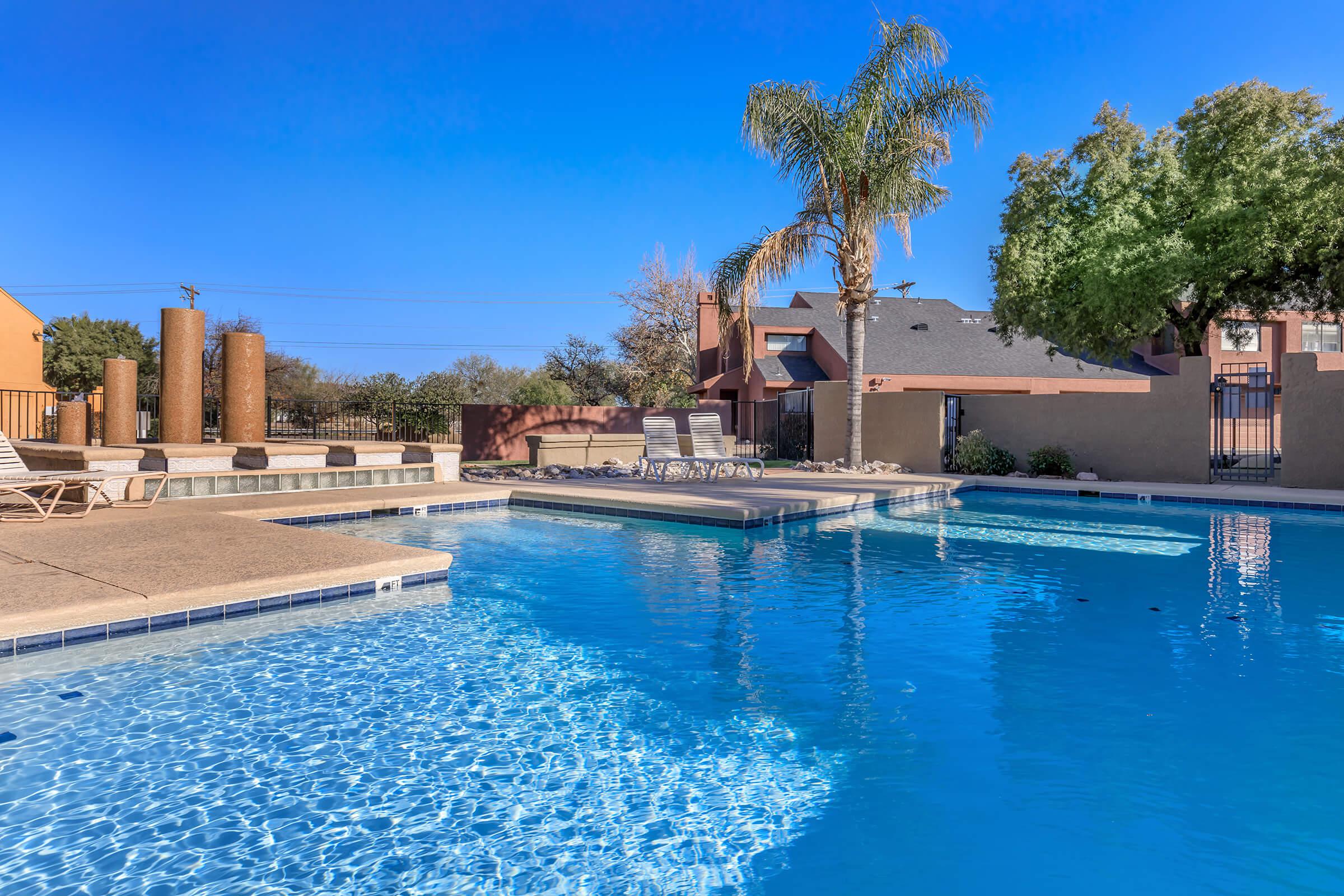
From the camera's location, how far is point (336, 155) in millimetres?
33969

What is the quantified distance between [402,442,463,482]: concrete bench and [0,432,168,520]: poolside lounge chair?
4051 millimetres

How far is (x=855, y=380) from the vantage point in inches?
667

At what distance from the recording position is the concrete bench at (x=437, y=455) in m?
12.9

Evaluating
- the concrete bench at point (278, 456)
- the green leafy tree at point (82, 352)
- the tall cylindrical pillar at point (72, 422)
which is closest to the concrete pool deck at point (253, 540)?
the concrete bench at point (278, 456)

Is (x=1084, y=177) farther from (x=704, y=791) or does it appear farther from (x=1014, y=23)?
(x=704, y=791)

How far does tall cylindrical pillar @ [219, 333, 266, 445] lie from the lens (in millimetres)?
11664

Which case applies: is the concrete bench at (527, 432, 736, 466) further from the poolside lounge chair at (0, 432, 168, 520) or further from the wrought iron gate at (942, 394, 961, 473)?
the poolside lounge chair at (0, 432, 168, 520)

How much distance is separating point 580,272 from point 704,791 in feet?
142

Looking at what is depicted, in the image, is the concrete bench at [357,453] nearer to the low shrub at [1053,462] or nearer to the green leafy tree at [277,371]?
the low shrub at [1053,462]

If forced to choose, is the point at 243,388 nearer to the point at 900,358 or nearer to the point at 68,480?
the point at 68,480

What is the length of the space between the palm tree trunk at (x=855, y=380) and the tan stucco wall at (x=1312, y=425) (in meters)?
7.36

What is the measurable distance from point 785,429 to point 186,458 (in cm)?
1700

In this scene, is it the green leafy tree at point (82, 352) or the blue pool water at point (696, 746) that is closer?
the blue pool water at point (696, 746)

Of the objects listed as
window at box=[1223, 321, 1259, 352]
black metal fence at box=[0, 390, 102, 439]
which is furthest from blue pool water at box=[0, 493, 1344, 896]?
window at box=[1223, 321, 1259, 352]
